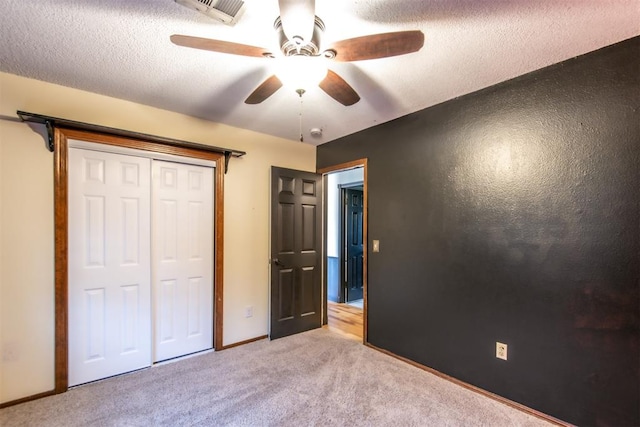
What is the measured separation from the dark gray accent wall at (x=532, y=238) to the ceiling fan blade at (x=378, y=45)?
4.16ft

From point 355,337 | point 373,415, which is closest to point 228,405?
→ point 373,415

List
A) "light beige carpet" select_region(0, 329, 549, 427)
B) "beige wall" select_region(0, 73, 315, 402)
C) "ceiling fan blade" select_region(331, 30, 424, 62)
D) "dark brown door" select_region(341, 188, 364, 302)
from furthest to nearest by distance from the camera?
"dark brown door" select_region(341, 188, 364, 302), "beige wall" select_region(0, 73, 315, 402), "light beige carpet" select_region(0, 329, 549, 427), "ceiling fan blade" select_region(331, 30, 424, 62)

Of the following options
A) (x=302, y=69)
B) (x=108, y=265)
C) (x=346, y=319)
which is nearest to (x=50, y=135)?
(x=108, y=265)

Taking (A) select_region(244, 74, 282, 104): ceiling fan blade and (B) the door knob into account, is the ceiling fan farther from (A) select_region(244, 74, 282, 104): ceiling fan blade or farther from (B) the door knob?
(B) the door knob

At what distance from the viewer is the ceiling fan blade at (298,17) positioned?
111cm

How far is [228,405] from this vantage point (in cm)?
205

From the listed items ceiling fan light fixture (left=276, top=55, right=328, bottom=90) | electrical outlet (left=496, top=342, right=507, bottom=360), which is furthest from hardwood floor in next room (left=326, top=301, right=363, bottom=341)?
ceiling fan light fixture (left=276, top=55, right=328, bottom=90)

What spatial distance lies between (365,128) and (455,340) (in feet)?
7.32

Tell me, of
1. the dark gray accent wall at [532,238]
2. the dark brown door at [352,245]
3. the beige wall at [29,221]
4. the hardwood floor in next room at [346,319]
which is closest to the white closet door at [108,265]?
the beige wall at [29,221]

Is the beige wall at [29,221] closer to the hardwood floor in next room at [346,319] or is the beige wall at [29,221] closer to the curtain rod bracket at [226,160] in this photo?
the curtain rod bracket at [226,160]

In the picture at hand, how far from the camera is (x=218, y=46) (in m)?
1.38

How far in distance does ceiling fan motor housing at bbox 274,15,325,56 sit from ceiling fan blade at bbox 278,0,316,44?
0.11 feet

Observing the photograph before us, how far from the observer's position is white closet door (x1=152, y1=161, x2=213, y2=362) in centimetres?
267

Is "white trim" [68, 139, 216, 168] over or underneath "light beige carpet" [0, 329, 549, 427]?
over
